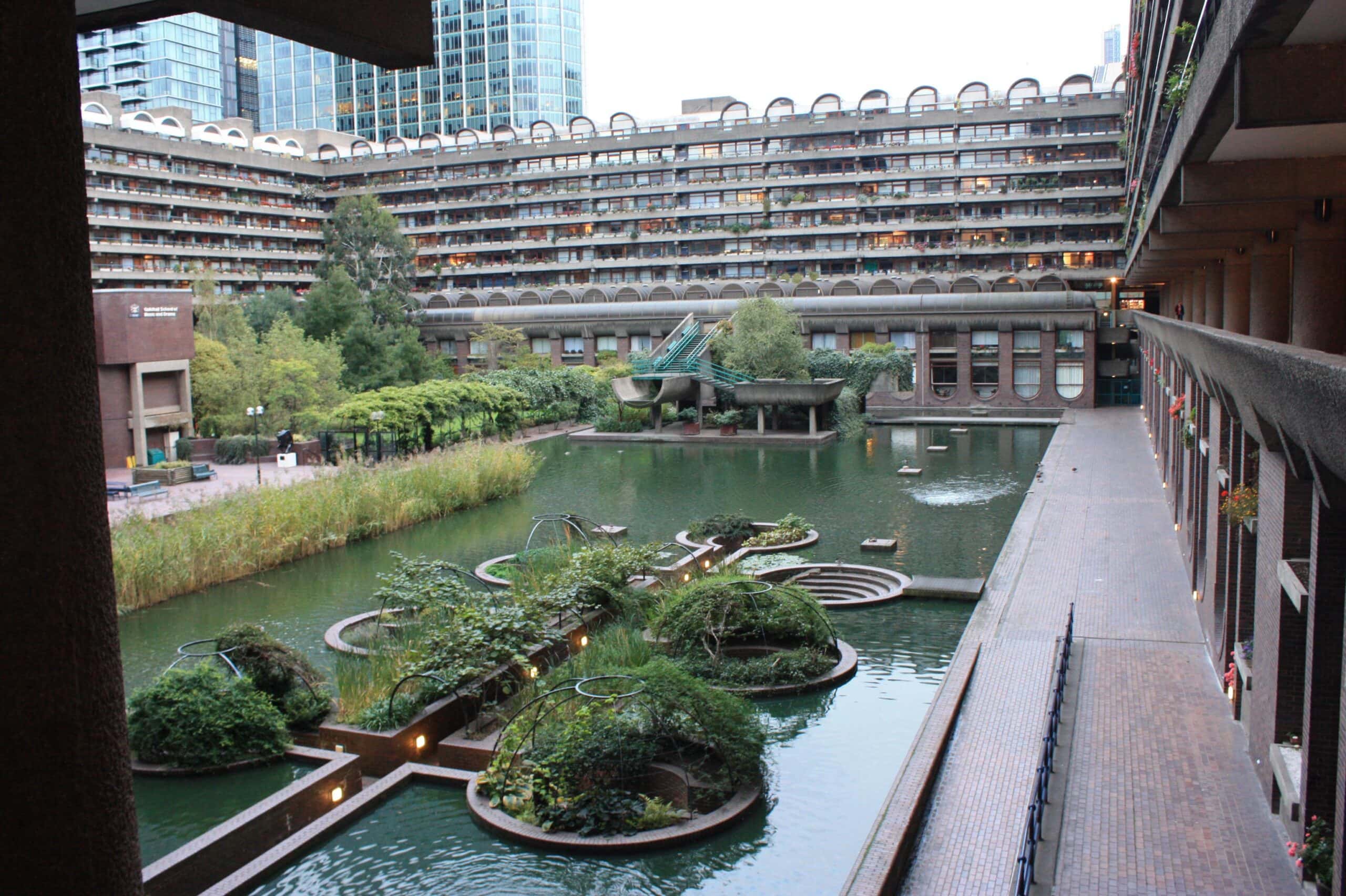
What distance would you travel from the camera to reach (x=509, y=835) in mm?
10727

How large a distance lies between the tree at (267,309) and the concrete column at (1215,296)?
4578 centimetres

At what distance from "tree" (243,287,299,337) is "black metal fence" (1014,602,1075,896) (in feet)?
164

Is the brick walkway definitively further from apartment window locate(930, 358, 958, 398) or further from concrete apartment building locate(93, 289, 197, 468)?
apartment window locate(930, 358, 958, 398)

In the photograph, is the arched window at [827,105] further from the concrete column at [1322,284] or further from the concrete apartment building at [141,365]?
the concrete column at [1322,284]

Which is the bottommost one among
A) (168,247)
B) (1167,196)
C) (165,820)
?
(165,820)

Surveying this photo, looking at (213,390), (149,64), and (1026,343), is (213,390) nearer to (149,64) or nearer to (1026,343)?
(1026,343)

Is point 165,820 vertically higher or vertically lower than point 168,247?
lower

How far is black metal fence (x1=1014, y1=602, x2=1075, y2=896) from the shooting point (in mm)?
8039

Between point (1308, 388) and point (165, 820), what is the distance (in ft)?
35.7

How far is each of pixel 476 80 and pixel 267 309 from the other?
4433 inches

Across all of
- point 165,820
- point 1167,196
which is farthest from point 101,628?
point 1167,196

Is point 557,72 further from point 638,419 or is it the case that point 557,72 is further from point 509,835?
point 509,835

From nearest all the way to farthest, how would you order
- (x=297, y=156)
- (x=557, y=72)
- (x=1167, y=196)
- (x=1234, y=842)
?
(x=1234, y=842)
(x=1167, y=196)
(x=297, y=156)
(x=557, y=72)

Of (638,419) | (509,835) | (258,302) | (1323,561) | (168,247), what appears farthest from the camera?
(168,247)
